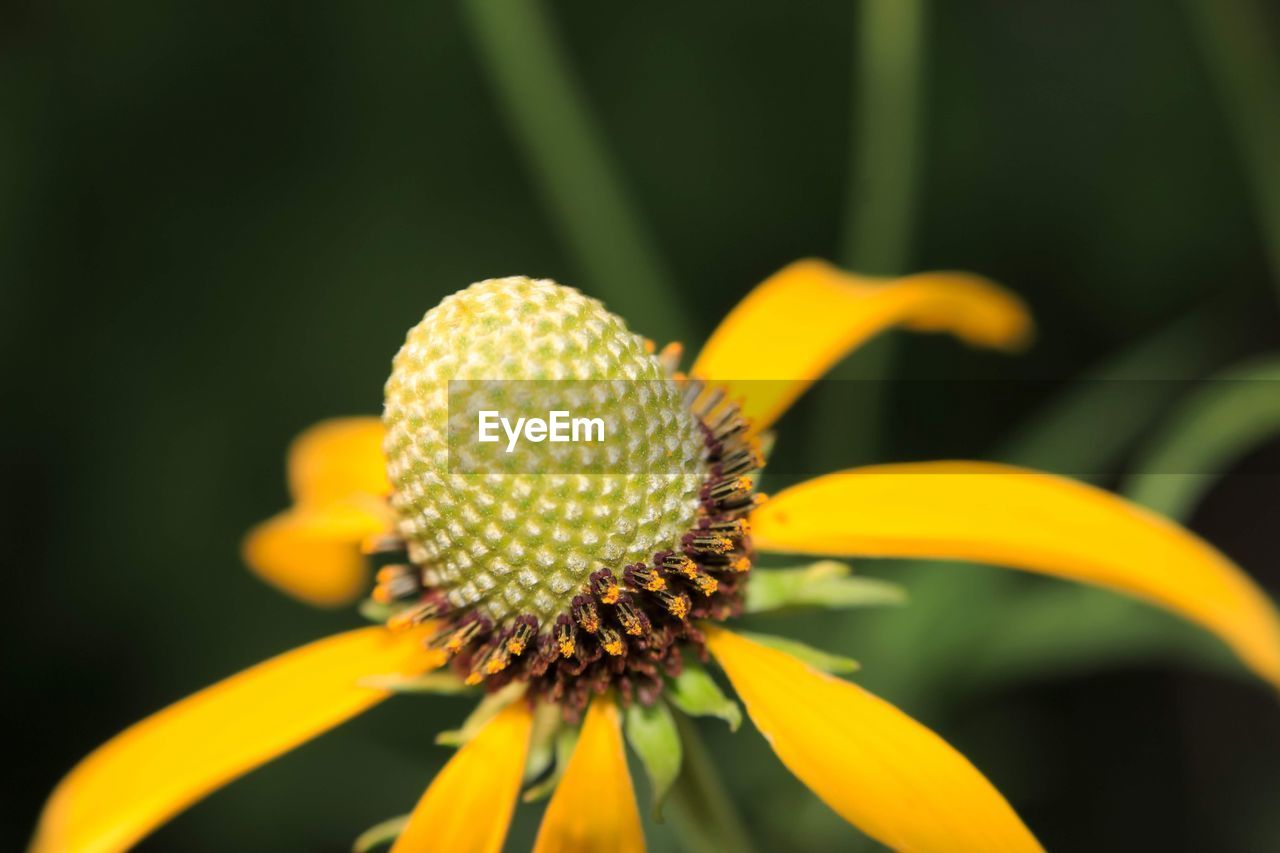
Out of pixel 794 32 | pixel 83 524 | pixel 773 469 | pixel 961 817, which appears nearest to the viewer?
pixel 961 817

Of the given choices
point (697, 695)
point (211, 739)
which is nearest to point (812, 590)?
point (697, 695)

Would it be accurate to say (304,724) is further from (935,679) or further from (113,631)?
(113,631)

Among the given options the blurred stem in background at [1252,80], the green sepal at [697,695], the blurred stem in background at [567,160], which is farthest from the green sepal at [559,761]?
the blurred stem in background at [1252,80]

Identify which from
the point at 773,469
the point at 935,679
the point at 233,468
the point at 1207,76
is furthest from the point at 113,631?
the point at 1207,76

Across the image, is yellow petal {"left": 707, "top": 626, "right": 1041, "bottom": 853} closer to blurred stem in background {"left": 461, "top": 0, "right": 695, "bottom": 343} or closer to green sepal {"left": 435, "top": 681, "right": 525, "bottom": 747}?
green sepal {"left": 435, "top": 681, "right": 525, "bottom": 747}

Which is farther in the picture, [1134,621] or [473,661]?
Answer: [1134,621]

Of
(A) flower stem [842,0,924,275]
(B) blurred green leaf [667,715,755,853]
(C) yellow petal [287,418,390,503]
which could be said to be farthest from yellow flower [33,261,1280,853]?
(A) flower stem [842,0,924,275]
